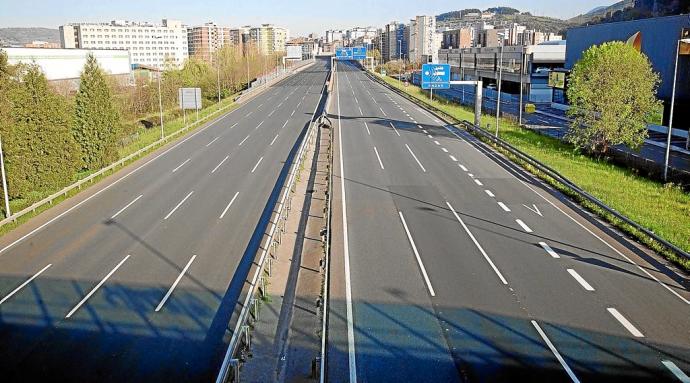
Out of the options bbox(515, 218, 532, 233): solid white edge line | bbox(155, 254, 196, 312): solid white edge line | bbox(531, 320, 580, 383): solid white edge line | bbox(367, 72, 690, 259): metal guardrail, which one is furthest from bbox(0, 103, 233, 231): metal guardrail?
bbox(367, 72, 690, 259): metal guardrail

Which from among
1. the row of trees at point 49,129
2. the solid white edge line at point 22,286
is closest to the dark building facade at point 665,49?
the row of trees at point 49,129

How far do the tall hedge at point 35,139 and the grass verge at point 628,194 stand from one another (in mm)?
22800

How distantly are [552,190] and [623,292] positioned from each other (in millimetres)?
11881

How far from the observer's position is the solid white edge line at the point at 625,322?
41.9 ft

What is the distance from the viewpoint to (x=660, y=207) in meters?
24.0

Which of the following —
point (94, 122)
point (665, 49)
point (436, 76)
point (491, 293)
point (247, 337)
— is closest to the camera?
point (247, 337)

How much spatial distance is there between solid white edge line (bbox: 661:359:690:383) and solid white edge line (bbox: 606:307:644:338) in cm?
116

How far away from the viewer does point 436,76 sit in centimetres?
5444

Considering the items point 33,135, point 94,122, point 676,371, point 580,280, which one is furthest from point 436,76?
point 676,371

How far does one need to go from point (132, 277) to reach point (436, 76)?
4185 cm

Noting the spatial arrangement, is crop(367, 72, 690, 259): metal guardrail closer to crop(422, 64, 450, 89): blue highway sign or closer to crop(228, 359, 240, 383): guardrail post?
crop(422, 64, 450, 89): blue highway sign

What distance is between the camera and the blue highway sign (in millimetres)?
54125

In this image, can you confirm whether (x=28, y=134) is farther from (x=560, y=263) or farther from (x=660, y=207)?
(x=660, y=207)

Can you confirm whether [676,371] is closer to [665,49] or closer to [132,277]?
[132,277]
